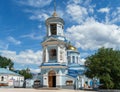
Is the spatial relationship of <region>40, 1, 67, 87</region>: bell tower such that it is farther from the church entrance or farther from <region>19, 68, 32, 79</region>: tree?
<region>19, 68, 32, 79</region>: tree

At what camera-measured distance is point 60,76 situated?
163ft

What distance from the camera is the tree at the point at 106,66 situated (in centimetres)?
3731

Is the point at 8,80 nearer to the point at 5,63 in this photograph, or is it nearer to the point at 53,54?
the point at 53,54

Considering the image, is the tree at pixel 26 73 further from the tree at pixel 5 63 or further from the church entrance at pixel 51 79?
the church entrance at pixel 51 79

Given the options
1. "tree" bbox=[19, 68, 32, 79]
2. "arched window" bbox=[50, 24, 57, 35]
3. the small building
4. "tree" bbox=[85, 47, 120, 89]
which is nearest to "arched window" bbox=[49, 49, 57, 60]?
"arched window" bbox=[50, 24, 57, 35]

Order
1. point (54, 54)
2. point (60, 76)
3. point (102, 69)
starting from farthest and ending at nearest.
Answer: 1. point (54, 54)
2. point (60, 76)
3. point (102, 69)

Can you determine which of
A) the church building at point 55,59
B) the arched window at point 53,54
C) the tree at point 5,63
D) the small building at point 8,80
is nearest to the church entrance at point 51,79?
the church building at point 55,59

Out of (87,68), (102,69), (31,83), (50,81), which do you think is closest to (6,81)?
(31,83)

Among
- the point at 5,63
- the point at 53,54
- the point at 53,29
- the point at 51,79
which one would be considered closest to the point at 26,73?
the point at 5,63

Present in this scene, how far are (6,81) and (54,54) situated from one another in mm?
20051

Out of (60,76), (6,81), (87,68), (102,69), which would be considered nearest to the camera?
(102,69)

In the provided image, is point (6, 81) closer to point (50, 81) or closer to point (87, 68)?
point (50, 81)

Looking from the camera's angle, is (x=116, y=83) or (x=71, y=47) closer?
(x=116, y=83)

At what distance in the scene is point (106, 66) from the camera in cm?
3800
